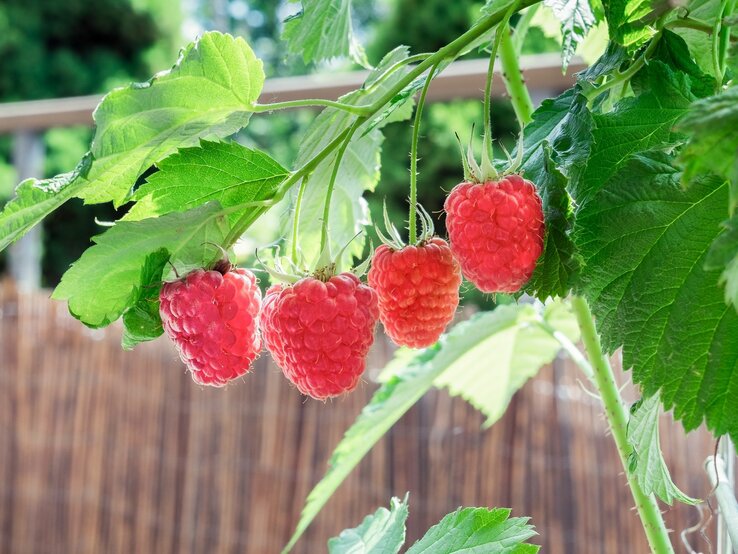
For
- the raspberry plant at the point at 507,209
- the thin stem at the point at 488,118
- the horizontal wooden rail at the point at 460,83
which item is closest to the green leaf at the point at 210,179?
the raspberry plant at the point at 507,209

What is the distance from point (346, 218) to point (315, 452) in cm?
174

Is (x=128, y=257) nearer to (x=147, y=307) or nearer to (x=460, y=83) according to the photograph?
(x=147, y=307)

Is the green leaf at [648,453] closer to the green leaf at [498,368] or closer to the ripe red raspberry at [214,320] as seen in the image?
the ripe red raspberry at [214,320]

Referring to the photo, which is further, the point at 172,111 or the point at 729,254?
the point at 172,111

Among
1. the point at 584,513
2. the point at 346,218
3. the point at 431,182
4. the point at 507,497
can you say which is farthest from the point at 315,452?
the point at 431,182

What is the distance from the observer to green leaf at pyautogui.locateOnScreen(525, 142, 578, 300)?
0.41 meters

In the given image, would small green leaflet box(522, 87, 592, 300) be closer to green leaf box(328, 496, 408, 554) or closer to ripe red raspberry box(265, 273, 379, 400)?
ripe red raspberry box(265, 273, 379, 400)

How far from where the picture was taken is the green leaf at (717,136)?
261 mm

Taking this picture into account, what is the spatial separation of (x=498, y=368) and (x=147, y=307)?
0.64 meters

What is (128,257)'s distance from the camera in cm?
44

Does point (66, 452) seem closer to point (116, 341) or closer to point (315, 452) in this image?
point (116, 341)

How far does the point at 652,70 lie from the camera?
0.43 meters

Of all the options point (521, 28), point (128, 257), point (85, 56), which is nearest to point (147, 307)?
point (128, 257)

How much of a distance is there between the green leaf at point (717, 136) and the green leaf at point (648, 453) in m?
0.22
